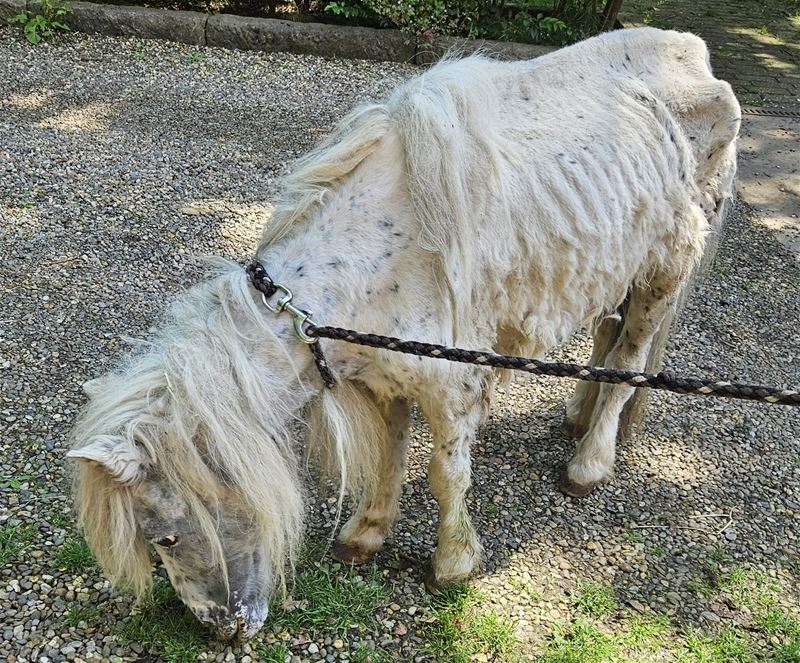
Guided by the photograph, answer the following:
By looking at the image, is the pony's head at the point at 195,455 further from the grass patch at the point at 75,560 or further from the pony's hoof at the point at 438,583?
the pony's hoof at the point at 438,583

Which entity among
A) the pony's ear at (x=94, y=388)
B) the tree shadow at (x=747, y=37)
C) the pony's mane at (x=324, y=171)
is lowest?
the tree shadow at (x=747, y=37)

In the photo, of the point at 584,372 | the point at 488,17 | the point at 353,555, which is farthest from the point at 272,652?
the point at 488,17

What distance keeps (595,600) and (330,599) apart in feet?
3.42

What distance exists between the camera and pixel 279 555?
236 cm

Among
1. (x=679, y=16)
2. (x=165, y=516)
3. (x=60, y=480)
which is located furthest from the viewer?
(x=679, y=16)

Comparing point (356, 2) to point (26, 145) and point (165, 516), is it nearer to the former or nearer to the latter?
point (26, 145)

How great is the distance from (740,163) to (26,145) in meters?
5.78

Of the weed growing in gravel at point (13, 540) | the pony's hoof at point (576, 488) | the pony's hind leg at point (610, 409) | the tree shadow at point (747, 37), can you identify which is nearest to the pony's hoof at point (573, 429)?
the pony's hind leg at point (610, 409)

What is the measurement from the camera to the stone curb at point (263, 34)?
301 inches

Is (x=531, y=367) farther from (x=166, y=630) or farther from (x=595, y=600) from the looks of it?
(x=166, y=630)

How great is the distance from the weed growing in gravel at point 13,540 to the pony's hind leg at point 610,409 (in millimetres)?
2279

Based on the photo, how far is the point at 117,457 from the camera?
193 cm

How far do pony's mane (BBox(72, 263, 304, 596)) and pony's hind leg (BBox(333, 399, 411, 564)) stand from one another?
28.3 inches

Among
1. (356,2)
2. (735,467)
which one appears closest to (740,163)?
(735,467)
